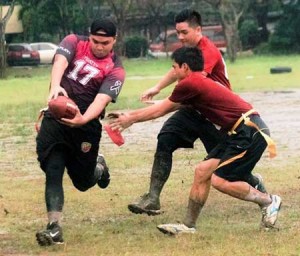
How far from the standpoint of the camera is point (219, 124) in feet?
26.0

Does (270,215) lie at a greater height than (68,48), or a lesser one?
lesser

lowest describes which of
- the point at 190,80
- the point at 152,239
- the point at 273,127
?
the point at 273,127

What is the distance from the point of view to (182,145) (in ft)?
29.5

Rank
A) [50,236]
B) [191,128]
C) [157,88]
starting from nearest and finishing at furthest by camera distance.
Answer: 1. [50,236]
2. [191,128]
3. [157,88]

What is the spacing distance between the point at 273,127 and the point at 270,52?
151 ft

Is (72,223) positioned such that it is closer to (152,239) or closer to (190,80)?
(152,239)

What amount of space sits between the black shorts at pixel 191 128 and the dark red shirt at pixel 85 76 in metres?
1.09

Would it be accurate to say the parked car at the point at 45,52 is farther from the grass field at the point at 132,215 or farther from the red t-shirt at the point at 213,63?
the red t-shirt at the point at 213,63

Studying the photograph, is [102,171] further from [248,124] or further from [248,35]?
[248,35]

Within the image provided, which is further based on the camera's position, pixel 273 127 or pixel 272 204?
pixel 273 127

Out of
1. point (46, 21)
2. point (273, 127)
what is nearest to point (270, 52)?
point (46, 21)

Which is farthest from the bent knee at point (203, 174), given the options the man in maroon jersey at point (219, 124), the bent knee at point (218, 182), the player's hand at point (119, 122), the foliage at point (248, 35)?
the foliage at point (248, 35)

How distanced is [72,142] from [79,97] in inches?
15.9

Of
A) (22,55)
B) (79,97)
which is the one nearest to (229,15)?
(22,55)
